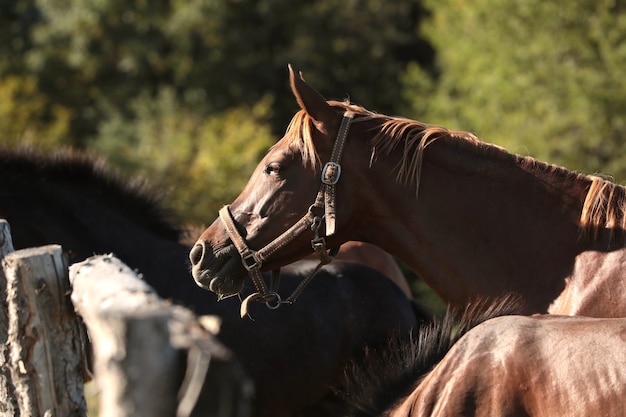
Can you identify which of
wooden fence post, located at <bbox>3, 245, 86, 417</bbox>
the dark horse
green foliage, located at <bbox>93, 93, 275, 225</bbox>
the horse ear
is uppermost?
the horse ear

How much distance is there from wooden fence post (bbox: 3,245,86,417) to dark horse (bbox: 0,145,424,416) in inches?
80.1

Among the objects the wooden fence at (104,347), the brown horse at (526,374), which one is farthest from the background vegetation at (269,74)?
the wooden fence at (104,347)

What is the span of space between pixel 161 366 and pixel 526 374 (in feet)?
4.04

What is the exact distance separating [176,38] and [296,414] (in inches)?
571

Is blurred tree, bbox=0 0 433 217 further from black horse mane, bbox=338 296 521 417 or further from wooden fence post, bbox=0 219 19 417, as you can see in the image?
wooden fence post, bbox=0 219 19 417

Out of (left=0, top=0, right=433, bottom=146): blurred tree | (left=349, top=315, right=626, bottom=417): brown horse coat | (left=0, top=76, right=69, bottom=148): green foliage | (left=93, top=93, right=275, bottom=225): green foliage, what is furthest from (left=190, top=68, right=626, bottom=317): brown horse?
(left=0, top=0, right=433, bottom=146): blurred tree

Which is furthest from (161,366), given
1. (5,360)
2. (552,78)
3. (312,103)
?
(552,78)

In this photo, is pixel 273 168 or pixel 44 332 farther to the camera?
pixel 273 168

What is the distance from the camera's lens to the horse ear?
396 centimetres

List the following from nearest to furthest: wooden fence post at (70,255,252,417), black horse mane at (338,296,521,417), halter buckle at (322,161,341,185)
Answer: wooden fence post at (70,255,252,417), black horse mane at (338,296,521,417), halter buckle at (322,161,341,185)

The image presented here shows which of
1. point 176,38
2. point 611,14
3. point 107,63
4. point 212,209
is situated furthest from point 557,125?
point 107,63

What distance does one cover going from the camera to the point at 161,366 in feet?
6.07

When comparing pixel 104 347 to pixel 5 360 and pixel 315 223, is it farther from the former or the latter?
pixel 315 223

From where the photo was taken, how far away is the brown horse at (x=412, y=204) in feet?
12.8
